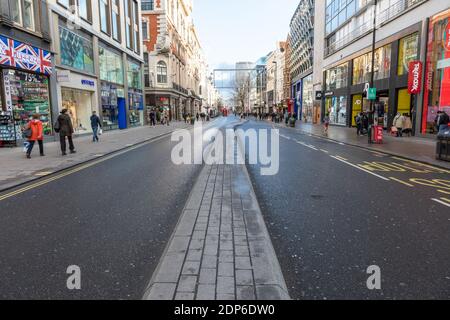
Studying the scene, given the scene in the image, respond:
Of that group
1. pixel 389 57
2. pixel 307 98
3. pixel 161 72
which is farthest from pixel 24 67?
pixel 307 98

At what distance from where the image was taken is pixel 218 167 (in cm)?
935

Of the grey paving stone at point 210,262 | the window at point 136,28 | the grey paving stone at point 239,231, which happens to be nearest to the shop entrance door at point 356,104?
the window at point 136,28

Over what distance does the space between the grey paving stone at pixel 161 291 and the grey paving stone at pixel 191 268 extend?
261mm

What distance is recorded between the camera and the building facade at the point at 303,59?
47934 mm

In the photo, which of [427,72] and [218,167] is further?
[427,72]

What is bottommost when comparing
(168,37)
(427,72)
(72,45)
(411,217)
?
(411,217)

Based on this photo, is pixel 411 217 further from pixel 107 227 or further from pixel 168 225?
pixel 107 227

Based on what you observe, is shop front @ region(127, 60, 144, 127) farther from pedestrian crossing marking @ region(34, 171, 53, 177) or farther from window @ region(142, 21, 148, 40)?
pedestrian crossing marking @ region(34, 171, 53, 177)

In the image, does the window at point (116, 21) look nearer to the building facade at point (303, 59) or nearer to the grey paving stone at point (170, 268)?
the building facade at point (303, 59)

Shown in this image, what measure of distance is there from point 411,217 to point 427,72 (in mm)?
17068

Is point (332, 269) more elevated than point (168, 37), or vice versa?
point (168, 37)

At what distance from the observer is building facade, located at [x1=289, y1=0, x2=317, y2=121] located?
4793 cm

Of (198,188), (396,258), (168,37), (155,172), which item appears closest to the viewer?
(396,258)
